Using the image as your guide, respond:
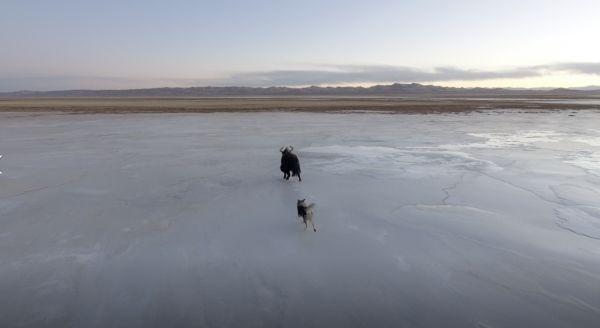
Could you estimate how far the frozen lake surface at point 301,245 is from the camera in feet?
13.6

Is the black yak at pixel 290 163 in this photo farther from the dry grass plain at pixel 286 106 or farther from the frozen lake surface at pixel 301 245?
the dry grass plain at pixel 286 106

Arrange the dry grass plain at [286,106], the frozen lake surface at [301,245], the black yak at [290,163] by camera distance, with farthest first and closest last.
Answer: the dry grass plain at [286,106] → the black yak at [290,163] → the frozen lake surface at [301,245]

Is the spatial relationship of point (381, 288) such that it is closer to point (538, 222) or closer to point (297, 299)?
point (297, 299)

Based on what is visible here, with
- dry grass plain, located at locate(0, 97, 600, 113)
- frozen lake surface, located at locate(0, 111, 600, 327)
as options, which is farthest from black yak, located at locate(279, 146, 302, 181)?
dry grass plain, located at locate(0, 97, 600, 113)

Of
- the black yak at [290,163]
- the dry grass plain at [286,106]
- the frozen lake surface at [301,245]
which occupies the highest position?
the dry grass plain at [286,106]

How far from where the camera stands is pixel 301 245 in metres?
5.77

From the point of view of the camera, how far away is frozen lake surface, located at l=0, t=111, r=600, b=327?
4156 mm

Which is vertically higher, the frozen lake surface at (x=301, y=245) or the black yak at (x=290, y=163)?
the black yak at (x=290, y=163)

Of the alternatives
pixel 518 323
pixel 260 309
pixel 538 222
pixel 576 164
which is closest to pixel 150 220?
pixel 260 309

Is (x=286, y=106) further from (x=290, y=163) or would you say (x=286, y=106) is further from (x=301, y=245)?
(x=301, y=245)

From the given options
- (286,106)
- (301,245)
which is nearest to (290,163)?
(301,245)

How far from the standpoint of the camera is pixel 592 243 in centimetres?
572

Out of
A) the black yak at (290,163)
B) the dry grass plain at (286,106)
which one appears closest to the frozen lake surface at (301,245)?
the black yak at (290,163)

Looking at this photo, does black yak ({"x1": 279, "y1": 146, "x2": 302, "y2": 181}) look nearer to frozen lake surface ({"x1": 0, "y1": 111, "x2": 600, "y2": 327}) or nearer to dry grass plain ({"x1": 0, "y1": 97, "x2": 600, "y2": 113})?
frozen lake surface ({"x1": 0, "y1": 111, "x2": 600, "y2": 327})
